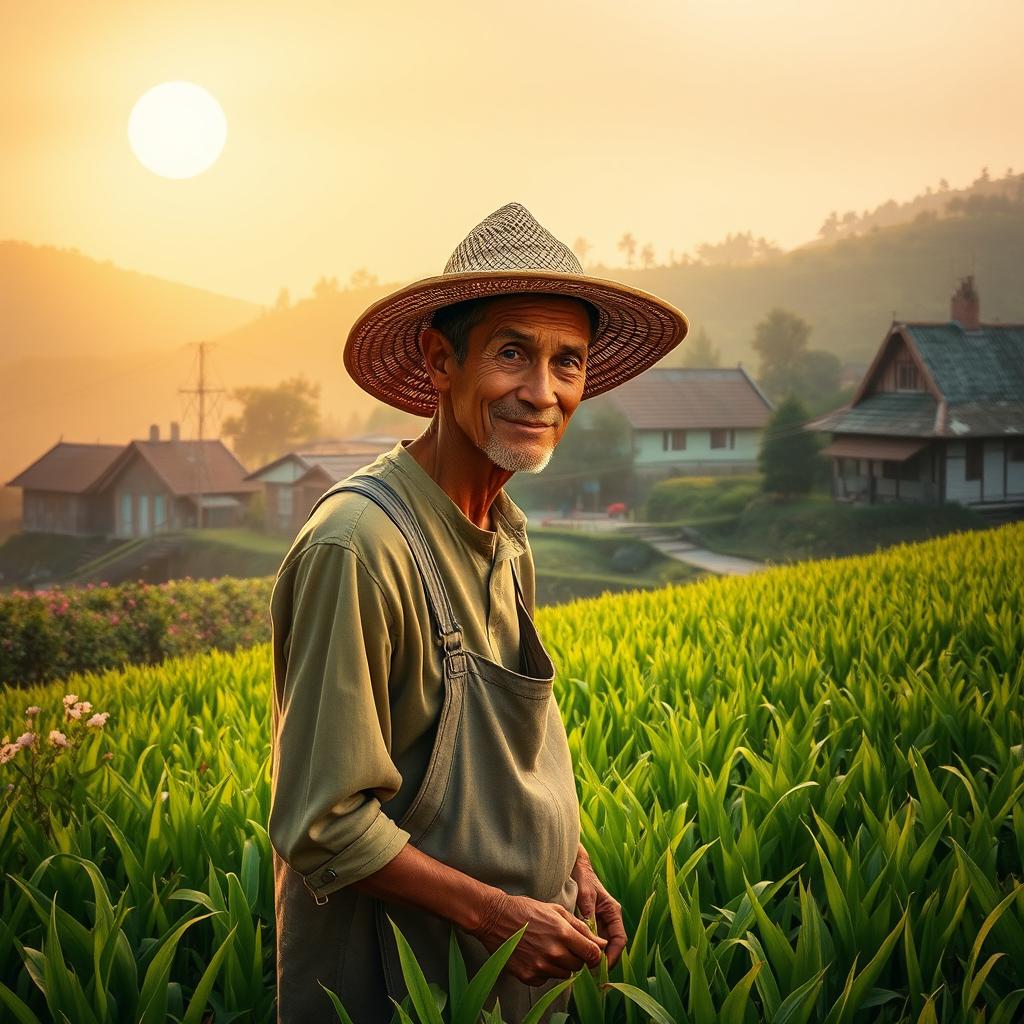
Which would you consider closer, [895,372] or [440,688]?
[440,688]

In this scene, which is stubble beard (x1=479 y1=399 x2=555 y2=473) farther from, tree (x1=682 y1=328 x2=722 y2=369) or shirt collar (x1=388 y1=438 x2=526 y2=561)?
tree (x1=682 y1=328 x2=722 y2=369)

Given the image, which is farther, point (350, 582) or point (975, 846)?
point (975, 846)

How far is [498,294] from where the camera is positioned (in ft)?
4.73

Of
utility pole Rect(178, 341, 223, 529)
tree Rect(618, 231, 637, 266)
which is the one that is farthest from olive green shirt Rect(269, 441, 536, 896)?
tree Rect(618, 231, 637, 266)

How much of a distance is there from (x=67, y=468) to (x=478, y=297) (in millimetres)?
14457

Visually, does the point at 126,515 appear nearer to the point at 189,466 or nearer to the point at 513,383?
the point at 189,466

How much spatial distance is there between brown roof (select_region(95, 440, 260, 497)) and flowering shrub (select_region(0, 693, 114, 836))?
13.1 metres

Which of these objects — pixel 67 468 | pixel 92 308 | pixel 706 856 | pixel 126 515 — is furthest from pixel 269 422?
pixel 706 856

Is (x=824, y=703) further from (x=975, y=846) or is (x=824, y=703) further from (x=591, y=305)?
(x=591, y=305)

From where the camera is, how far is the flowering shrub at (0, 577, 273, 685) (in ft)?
30.5

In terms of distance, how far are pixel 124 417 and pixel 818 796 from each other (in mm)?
15884

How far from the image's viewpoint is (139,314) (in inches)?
666

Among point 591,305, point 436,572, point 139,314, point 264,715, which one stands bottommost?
point 264,715

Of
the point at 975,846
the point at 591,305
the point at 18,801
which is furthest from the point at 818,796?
the point at 18,801
